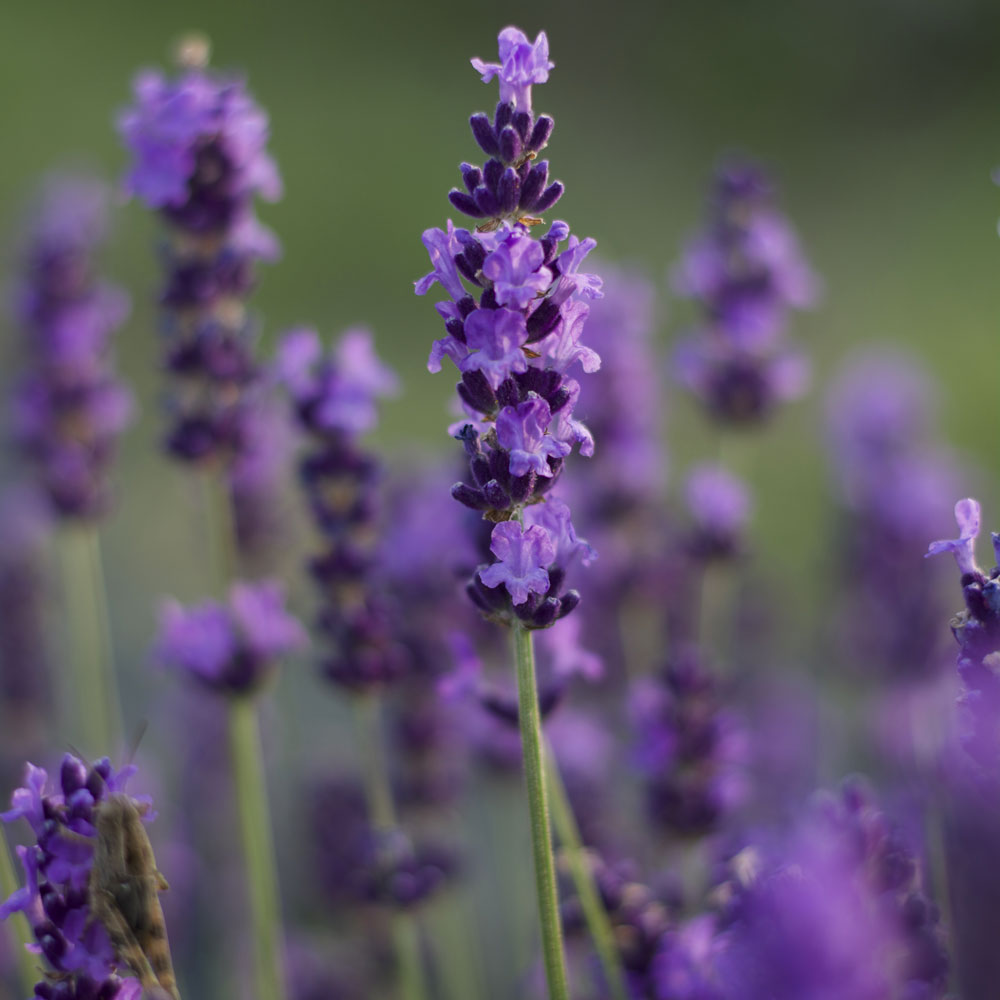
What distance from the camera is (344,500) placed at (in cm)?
255

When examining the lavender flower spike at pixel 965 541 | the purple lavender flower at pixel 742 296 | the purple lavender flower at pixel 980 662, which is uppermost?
the purple lavender flower at pixel 742 296

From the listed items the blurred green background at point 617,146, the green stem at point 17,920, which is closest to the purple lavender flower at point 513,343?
the green stem at point 17,920

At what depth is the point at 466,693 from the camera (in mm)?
2154

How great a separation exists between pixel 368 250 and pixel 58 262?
32.5ft

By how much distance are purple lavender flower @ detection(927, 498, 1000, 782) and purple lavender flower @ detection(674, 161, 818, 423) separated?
1867mm

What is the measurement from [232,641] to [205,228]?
85cm

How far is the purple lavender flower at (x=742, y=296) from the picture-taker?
10.8 ft

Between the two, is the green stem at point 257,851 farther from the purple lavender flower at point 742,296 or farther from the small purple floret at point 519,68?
the purple lavender flower at point 742,296

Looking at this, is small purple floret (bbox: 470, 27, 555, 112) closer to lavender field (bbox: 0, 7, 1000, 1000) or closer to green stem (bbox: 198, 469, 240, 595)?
lavender field (bbox: 0, 7, 1000, 1000)

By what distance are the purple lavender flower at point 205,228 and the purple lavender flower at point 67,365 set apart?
2.03 ft

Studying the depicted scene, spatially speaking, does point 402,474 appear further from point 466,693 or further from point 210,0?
point 210,0

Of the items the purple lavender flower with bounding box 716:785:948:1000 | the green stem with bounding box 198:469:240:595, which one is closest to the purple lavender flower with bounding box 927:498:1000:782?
the purple lavender flower with bounding box 716:785:948:1000

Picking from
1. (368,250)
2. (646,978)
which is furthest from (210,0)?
(646,978)

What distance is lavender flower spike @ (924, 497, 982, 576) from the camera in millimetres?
1510
